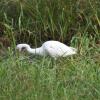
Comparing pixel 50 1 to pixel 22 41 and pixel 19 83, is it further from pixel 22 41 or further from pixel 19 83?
pixel 19 83

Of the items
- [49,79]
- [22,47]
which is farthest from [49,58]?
[49,79]

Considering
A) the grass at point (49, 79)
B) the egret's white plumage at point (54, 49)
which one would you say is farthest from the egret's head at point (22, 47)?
the grass at point (49, 79)

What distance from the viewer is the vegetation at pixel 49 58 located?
217 inches

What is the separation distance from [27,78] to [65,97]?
0.54 metres

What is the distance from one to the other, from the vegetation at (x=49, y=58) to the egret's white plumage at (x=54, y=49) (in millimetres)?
72

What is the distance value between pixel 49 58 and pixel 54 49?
12cm

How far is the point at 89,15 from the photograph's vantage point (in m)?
7.41

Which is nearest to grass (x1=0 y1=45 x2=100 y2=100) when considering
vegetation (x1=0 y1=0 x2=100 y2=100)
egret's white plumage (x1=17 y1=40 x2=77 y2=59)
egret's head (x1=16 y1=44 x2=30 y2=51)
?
vegetation (x1=0 y1=0 x2=100 y2=100)

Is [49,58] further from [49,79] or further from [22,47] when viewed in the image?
[49,79]

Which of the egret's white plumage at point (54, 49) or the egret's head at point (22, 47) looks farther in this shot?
the egret's head at point (22, 47)

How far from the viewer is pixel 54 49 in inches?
270

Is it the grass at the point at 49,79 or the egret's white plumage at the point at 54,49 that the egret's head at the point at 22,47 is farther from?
the grass at the point at 49,79

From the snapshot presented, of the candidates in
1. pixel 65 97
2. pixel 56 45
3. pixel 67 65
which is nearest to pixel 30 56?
pixel 56 45

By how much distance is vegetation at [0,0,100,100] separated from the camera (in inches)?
217
